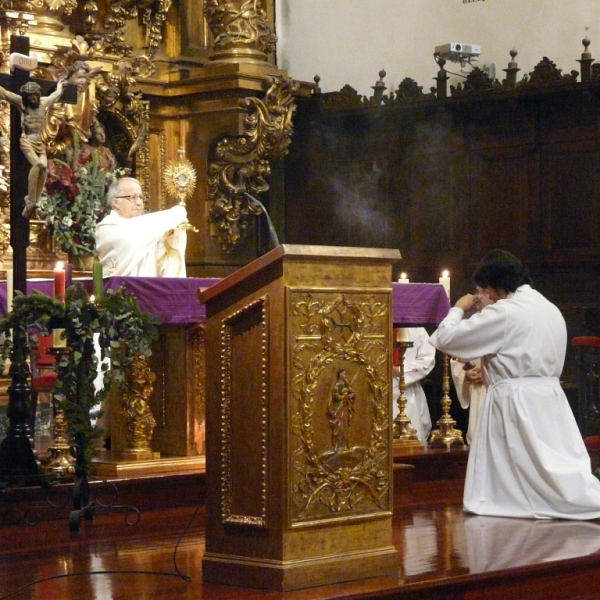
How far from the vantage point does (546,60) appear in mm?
10336

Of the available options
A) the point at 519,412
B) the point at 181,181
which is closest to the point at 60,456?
the point at 519,412

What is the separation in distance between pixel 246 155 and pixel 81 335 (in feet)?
13.4

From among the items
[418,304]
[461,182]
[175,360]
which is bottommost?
[175,360]

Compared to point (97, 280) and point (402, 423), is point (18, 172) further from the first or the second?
point (402, 423)

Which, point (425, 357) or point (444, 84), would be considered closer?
point (425, 357)

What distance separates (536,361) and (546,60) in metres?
4.27

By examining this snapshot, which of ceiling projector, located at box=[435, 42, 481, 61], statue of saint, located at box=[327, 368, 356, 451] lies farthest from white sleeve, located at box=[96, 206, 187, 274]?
ceiling projector, located at box=[435, 42, 481, 61]

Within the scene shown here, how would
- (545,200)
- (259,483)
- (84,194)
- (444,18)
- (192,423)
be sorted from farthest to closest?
(444,18), (545,200), (84,194), (192,423), (259,483)

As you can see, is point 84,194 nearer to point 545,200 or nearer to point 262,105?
point 262,105

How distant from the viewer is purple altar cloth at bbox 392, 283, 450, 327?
25.4ft

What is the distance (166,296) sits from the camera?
6.88m

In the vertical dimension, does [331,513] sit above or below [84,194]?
below

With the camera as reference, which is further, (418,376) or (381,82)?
(381,82)

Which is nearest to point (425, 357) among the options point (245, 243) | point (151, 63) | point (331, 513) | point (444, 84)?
point (245, 243)
